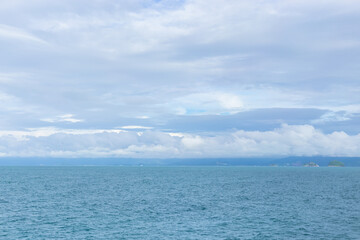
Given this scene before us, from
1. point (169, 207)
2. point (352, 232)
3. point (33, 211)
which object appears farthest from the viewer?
point (169, 207)

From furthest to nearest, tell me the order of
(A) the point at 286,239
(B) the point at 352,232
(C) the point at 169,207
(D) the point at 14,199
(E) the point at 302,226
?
(D) the point at 14,199 → (C) the point at 169,207 → (E) the point at 302,226 → (B) the point at 352,232 → (A) the point at 286,239

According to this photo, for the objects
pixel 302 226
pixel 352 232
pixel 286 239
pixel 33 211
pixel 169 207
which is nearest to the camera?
pixel 286 239

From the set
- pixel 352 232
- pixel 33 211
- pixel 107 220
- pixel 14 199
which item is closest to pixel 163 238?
pixel 107 220

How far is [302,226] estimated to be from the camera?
196 ft

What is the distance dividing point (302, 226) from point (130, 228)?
29.3 m

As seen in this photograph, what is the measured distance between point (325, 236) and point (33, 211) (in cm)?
5608

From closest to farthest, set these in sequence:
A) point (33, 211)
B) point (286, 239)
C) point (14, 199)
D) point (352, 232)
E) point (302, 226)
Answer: point (286, 239)
point (352, 232)
point (302, 226)
point (33, 211)
point (14, 199)

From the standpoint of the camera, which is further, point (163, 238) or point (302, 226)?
point (302, 226)

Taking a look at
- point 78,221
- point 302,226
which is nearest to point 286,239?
point 302,226

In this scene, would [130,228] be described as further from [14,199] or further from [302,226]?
[14,199]

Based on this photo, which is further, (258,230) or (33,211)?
(33,211)

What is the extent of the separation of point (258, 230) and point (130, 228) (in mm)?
21091

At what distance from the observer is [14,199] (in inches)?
3620

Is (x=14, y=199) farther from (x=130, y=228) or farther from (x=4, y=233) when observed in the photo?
(x=130, y=228)
